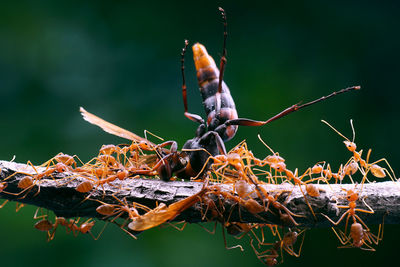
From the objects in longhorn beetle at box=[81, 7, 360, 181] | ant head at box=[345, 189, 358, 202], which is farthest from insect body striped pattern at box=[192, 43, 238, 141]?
ant head at box=[345, 189, 358, 202]

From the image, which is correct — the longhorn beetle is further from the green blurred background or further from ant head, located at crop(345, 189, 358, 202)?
the green blurred background

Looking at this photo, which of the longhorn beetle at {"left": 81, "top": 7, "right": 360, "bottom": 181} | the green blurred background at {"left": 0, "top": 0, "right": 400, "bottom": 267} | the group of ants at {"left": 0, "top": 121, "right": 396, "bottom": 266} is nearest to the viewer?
the group of ants at {"left": 0, "top": 121, "right": 396, "bottom": 266}

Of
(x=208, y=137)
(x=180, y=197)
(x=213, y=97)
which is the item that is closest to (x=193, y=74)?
(x=213, y=97)

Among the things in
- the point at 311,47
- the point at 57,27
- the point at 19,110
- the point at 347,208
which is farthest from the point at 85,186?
the point at 311,47

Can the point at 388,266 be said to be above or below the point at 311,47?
below

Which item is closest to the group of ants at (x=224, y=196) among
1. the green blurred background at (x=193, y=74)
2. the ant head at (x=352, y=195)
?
the ant head at (x=352, y=195)

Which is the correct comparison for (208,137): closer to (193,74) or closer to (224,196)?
(224,196)

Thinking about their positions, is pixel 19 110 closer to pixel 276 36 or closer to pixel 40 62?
pixel 40 62
